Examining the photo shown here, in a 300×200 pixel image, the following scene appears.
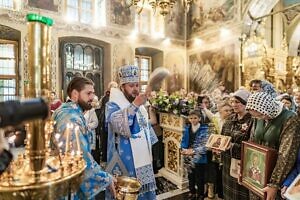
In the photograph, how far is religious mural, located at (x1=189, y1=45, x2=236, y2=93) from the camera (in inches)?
456

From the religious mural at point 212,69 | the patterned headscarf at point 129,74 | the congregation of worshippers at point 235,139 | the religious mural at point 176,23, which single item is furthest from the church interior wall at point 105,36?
the patterned headscarf at point 129,74

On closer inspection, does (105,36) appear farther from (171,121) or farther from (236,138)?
(236,138)

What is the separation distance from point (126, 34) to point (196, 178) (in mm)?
8738

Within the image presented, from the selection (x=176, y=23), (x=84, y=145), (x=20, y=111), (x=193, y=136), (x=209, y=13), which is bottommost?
(x=193, y=136)

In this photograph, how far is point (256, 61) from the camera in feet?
34.9

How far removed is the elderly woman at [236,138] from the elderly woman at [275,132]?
0.37 meters

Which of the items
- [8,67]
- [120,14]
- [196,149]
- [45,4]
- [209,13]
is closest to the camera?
[196,149]

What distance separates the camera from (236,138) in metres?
2.90

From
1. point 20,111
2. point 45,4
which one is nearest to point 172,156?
point 20,111

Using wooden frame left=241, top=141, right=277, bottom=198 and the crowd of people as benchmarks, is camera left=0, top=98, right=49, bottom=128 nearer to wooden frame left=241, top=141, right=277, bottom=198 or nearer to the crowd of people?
the crowd of people

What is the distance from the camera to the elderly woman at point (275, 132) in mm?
1943

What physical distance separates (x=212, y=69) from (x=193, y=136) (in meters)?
8.74

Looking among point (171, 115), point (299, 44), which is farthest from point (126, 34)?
point (299, 44)

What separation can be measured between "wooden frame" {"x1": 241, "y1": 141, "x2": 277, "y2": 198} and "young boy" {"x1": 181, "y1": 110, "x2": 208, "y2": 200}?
1.76 metres
